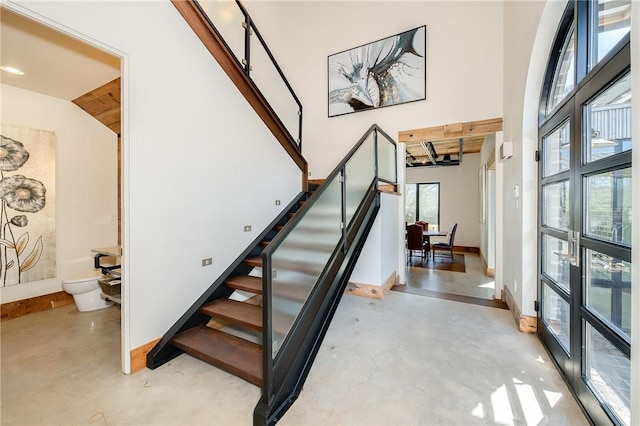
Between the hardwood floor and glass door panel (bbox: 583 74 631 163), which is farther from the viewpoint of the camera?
the hardwood floor

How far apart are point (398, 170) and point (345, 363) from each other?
3049 millimetres

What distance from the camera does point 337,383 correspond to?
188 cm

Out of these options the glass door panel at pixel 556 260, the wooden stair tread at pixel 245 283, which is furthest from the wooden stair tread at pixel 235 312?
the glass door panel at pixel 556 260

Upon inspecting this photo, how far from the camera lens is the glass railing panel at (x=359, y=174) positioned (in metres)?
2.63

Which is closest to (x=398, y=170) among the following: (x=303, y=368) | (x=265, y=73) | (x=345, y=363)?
(x=265, y=73)

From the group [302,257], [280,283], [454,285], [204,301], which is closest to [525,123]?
[302,257]

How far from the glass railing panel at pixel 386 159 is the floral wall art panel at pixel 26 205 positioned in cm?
426

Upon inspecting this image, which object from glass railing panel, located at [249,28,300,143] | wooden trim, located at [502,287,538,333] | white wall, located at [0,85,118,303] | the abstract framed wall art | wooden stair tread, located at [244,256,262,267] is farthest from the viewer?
the abstract framed wall art

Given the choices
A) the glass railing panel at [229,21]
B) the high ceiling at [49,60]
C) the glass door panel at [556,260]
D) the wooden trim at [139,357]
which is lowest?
the wooden trim at [139,357]

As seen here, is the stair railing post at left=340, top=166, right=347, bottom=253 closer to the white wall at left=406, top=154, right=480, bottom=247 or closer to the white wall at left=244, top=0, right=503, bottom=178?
the white wall at left=244, top=0, right=503, bottom=178

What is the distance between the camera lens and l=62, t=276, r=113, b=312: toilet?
3023 millimetres

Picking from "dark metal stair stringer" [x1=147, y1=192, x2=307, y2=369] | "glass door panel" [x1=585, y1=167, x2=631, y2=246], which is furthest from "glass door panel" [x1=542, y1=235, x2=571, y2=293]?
"dark metal stair stringer" [x1=147, y1=192, x2=307, y2=369]

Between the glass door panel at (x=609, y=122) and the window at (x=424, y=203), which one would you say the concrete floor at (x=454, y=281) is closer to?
the glass door panel at (x=609, y=122)

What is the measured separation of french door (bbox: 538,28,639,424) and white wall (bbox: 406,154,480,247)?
250 inches
